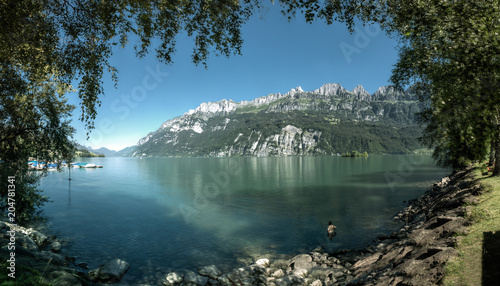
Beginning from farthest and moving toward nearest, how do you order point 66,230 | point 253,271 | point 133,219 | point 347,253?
point 133,219 → point 66,230 → point 347,253 → point 253,271

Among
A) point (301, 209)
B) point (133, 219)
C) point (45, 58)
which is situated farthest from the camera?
point (301, 209)

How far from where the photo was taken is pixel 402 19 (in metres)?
7.64

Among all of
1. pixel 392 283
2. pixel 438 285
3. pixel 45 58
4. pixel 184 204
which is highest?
pixel 45 58

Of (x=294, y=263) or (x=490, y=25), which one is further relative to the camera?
(x=294, y=263)

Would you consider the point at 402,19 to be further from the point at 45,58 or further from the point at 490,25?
the point at 45,58

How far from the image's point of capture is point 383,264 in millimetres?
12133

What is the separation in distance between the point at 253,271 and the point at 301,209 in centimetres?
2076

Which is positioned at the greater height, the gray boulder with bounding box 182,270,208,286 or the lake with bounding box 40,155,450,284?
the gray boulder with bounding box 182,270,208,286

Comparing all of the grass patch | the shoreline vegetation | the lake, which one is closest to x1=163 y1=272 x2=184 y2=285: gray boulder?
the shoreline vegetation

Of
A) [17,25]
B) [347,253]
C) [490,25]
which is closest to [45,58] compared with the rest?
[17,25]

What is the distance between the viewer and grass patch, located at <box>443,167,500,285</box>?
637 centimetres

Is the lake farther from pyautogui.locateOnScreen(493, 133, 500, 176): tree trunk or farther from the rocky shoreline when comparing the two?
pyautogui.locateOnScreen(493, 133, 500, 176): tree trunk

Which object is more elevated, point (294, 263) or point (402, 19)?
point (402, 19)

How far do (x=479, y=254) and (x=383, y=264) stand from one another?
5617 mm
